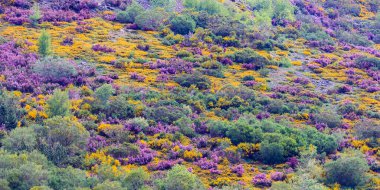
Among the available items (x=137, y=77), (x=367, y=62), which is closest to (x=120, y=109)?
(x=137, y=77)

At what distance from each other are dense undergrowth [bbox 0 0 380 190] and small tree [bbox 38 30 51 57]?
102 millimetres

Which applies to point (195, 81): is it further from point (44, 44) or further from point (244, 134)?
point (44, 44)

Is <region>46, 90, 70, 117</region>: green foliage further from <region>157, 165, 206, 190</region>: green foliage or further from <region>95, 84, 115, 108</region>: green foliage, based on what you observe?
<region>157, 165, 206, 190</region>: green foliage

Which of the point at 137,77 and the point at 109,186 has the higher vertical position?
the point at 109,186

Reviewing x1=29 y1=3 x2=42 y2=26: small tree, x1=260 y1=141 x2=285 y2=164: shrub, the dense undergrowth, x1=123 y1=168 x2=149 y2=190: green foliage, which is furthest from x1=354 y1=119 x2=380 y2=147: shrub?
x1=29 y1=3 x2=42 y2=26: small tree

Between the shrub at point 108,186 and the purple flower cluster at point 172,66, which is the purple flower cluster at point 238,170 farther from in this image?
the purple flower cluster at point 172,66

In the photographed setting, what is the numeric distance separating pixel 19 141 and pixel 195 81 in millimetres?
17602

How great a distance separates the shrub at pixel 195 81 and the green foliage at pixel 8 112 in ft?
43.4

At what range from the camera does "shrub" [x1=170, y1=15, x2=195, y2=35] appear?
5453cm

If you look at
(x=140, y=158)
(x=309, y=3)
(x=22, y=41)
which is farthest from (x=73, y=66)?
(x=309, y=3)

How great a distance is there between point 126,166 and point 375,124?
15.9m

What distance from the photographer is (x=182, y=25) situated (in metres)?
54.6

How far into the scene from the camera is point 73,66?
39.4m

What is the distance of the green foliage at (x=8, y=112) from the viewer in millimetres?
29500
